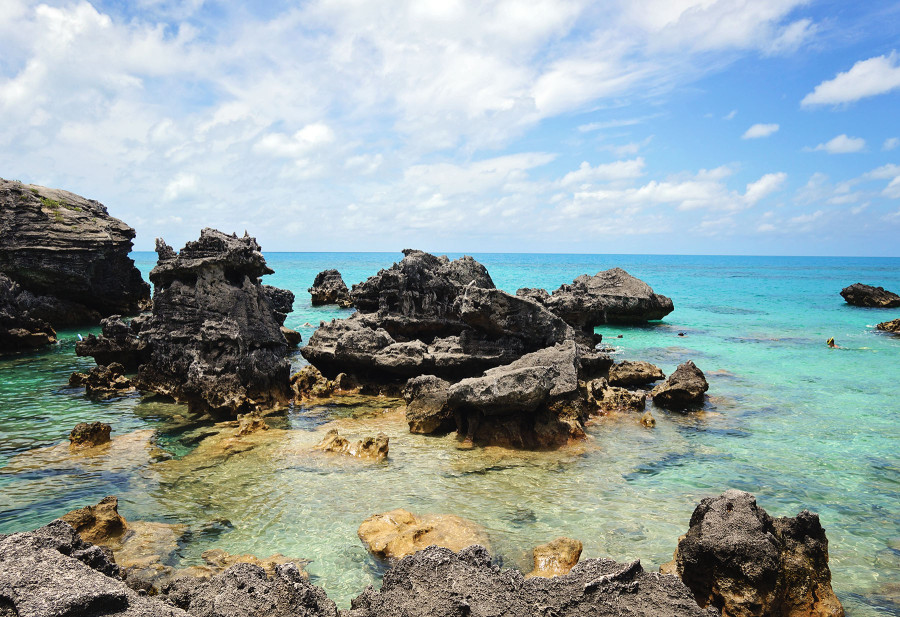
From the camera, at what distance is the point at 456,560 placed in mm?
4895

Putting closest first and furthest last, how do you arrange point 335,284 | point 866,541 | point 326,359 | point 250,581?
point 250,581 → point 866,541 → point 326,359 → point 335,284

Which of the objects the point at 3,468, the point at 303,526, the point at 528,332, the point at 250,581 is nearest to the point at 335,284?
the point at 528,332

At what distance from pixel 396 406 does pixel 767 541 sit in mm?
10330

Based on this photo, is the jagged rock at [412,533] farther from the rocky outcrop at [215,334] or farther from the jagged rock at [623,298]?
the jagged rock at [623,298]

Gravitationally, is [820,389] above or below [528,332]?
below

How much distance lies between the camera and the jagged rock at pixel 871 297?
42.0 meters

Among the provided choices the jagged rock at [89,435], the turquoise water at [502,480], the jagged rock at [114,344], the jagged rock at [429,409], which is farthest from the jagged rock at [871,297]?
the jagged rock at [89,435]

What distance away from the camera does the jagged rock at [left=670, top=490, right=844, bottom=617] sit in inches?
220

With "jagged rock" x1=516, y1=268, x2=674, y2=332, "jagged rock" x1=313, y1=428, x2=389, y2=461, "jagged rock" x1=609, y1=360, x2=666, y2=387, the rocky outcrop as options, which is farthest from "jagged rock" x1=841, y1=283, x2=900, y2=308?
"jagged rock" x1=313, y1=428, x2=389, y2=461

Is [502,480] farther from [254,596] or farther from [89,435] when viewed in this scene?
[89,435]

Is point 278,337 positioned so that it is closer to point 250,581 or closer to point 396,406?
point 396,406

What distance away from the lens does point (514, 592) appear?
4672 millimetres

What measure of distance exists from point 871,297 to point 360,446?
1841 inches

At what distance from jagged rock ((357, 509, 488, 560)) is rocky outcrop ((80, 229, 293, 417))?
23.0 ft
